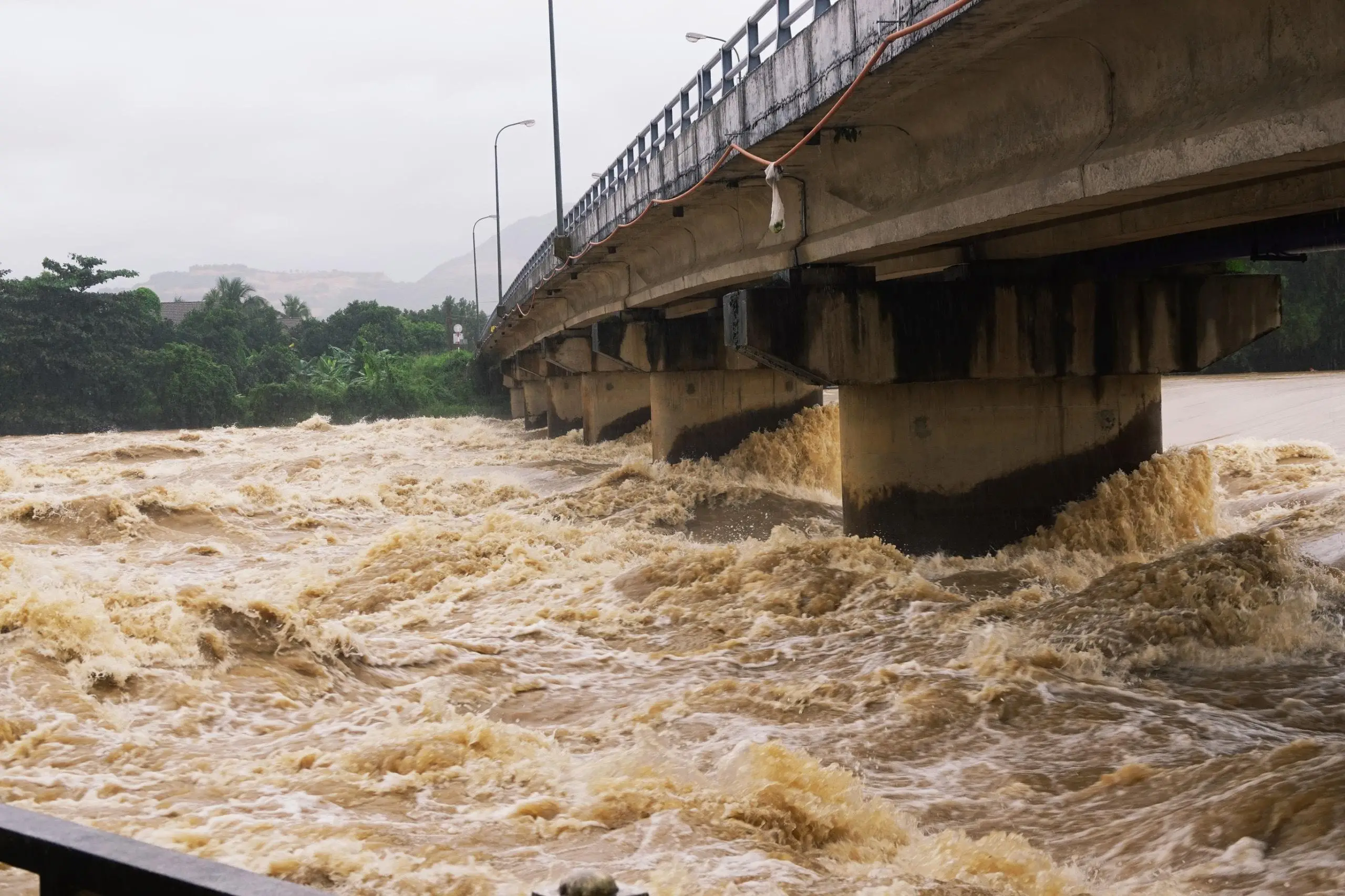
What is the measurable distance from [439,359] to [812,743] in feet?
249

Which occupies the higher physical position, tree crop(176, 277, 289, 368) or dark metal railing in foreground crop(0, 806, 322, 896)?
tree crop(176, 277, 289, 368)

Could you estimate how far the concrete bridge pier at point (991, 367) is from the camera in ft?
49.2

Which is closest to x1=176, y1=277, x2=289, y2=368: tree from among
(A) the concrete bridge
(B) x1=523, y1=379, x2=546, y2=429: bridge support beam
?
(B) x1=523, y1=379, x2=546, y2=429: bridge support beam

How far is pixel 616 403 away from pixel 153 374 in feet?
153

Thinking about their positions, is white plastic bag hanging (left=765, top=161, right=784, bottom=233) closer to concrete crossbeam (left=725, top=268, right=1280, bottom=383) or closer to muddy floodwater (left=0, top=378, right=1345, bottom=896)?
concrete crossbeam (left=725, top=268, right=1280, bottom=383)

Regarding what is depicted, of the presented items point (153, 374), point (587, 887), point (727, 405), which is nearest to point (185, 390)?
point (153, 374)

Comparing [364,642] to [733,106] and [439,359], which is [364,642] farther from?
[439,359]

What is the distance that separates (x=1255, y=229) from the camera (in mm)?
12914

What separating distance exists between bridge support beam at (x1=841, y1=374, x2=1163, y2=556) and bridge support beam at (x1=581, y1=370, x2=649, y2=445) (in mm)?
22926

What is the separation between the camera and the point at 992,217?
10.2 meters

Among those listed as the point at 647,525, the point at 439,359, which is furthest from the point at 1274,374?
the point at 439,359

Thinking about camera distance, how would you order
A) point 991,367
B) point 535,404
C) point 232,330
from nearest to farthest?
point 991,367, point 535,404, point 232,330

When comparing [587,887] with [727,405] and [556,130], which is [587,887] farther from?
[556,130]

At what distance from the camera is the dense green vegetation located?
71.0 m
